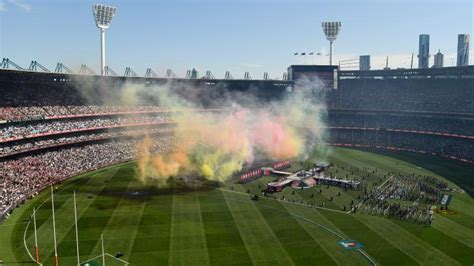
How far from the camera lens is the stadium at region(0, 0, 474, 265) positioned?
43469 mm

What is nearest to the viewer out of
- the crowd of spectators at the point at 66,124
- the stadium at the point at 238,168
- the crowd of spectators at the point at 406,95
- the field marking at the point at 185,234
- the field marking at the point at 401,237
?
the field marking at the point at 185,234

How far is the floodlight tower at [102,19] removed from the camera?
118438 millimetres

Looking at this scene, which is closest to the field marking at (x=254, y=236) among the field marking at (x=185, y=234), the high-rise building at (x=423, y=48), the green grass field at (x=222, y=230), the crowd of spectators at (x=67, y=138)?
the green grass field at (x=222, y=230)

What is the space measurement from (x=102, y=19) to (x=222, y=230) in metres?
93.9

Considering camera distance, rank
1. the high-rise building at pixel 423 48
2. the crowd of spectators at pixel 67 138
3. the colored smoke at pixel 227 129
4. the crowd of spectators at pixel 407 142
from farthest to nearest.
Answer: the high-rise building at pixel 423 48 → the crowd of spectators at pixel 407 142 → the colored smoke at pixel 227 129 → the crowd of spectators at pixel 67 138

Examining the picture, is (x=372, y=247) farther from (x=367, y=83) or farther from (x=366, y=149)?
(x=367, y=83)

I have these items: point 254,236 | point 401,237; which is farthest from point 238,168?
point 401,237

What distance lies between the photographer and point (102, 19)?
395 ft

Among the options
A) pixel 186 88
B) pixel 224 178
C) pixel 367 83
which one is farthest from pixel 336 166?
pixel 367 83

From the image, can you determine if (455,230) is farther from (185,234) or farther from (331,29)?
(331,29)

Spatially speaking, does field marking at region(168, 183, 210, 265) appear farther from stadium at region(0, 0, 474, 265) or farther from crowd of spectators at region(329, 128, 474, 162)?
crowd of spectators at region(329, 128, 474, 162)

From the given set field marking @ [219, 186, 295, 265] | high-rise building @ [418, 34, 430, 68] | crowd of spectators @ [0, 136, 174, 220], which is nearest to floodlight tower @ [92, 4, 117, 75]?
crowd of spectators @ [0, 136, 174, 220]

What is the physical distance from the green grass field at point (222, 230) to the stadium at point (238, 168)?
249mm

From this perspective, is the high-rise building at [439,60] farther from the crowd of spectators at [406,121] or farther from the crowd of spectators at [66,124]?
the crowd of spectators at [66,124]
